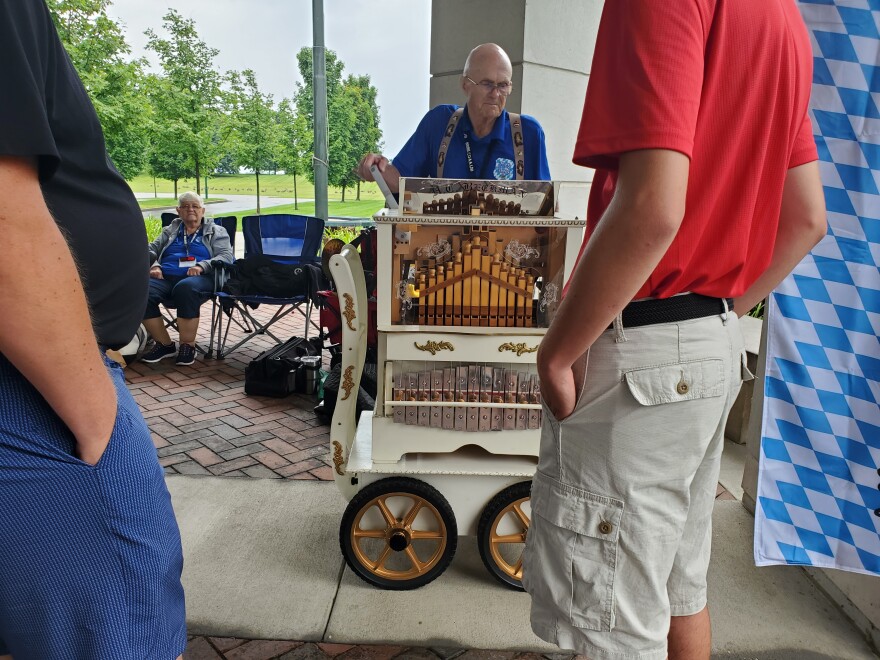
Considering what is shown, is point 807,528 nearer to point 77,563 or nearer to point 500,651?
point 500,651

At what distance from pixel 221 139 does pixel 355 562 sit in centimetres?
1212

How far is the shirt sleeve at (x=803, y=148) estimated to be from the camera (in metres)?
1.23

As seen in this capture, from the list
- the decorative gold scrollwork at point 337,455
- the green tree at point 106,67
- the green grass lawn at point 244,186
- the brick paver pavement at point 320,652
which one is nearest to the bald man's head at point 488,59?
the decorative gold scrollwork at point 337,455

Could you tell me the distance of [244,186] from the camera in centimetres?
1488

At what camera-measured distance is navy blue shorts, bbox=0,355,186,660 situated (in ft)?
2.81

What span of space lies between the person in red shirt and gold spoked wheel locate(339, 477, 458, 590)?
1.12 metres

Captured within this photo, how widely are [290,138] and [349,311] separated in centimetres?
1235

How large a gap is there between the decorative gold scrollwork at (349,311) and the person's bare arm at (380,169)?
1.86 feet

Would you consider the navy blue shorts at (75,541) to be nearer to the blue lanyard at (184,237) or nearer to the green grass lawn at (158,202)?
the blue lanyard at (184,237)

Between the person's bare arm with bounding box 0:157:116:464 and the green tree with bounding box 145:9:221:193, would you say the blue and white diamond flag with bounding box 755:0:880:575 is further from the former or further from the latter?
the green tree with bounding box 145:9:221:193

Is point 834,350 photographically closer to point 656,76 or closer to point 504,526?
point 504,526

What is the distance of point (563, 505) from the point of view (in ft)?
3.85

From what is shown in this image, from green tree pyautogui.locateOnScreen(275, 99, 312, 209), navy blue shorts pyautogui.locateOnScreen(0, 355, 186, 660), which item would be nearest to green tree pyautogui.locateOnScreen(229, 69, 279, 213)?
green tree pyautogui.locateOnScreen(275, 99, 312, 209)

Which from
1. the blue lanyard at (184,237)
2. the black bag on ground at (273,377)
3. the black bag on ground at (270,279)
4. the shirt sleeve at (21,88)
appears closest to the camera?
the shirt sleeve at (21,88)
